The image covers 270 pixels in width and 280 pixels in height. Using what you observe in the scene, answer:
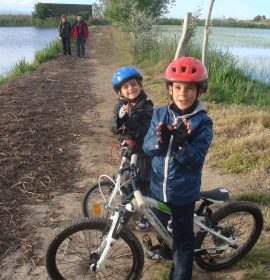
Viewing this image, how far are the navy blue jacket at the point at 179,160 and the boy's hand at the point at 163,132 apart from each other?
0.35 ft

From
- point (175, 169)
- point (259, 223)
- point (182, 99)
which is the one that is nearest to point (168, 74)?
point (182, 99)

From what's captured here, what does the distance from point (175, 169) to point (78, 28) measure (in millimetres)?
17747

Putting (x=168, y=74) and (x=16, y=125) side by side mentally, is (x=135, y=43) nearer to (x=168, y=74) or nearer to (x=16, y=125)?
(x=16, y=125)

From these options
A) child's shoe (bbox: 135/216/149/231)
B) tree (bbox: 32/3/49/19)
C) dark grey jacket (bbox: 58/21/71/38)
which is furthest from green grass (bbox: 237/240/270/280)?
tree (bbox: 32/3/49/19)

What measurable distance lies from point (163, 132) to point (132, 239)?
0.95 meters

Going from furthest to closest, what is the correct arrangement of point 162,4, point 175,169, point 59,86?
point 162,4 → point 59,86 → point 175,169

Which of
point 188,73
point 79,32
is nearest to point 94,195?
point 188,73

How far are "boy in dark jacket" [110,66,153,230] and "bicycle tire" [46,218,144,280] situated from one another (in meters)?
0.97

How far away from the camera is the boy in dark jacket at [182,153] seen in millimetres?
2711

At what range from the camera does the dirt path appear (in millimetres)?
3963

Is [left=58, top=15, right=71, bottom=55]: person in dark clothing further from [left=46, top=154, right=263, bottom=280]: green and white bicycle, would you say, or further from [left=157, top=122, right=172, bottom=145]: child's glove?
[left=157, top=122, right=172, bottom=145]: child's glove

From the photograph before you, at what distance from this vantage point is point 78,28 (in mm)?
19281

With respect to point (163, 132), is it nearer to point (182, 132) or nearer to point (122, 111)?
point (182, 132)

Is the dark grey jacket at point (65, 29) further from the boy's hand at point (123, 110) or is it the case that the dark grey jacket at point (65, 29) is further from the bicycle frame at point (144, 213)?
the bicycle frame at point (144, 213)
